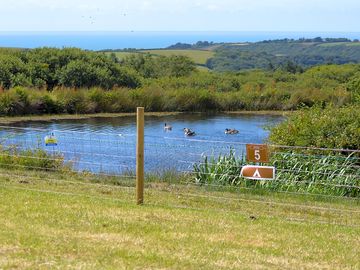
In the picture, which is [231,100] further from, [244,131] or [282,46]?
[282,46]

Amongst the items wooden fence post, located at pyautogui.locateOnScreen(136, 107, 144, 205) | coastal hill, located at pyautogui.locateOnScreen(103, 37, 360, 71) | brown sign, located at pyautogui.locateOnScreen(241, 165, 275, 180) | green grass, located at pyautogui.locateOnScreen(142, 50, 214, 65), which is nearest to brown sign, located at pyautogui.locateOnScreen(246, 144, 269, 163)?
brown sign, located at pyautogui.locateOnScreen(241, 165, 275, 180)

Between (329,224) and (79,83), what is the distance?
120 ft

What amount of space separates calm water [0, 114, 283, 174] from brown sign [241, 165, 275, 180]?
3.22ft

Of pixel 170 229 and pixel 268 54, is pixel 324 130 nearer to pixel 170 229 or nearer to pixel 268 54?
pixel 170 229

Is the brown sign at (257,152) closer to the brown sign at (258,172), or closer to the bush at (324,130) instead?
the brown sign at (258,172)

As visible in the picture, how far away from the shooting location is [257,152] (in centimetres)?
1061

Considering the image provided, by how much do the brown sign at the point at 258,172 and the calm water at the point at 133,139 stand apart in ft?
3.22

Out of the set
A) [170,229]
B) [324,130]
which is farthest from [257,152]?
[324,130]

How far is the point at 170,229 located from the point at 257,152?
250 centimetres

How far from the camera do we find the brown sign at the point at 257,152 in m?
10.6

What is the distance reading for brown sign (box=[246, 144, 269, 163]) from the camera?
10.6m

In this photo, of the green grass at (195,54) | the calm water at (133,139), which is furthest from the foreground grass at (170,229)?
the green grass at (195,54)

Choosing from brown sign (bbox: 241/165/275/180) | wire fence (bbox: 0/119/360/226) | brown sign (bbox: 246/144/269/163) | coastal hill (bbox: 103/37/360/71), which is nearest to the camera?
brown sign (bbox: 241/165/275/180)

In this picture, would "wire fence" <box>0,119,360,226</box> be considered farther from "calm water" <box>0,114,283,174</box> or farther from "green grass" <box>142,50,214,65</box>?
"green grass" <box>142,50,214,65</box>
